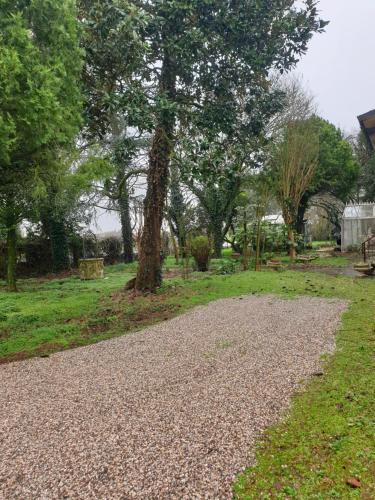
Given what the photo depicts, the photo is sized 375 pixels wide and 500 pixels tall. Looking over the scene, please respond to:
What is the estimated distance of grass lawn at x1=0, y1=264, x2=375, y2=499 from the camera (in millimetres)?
2051

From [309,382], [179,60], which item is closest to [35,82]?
[309,382]

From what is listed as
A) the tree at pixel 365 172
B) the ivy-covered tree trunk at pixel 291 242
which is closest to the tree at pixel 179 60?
the ivy-covered tree trunk at pixel 291 242

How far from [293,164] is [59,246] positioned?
37.4 ft

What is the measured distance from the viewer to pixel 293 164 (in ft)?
53.7

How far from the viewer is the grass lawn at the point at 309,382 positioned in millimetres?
2051

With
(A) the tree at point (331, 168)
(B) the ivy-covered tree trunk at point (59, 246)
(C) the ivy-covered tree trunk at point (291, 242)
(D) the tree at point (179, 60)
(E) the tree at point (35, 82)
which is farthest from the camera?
(A) the tree at point (331, 168)

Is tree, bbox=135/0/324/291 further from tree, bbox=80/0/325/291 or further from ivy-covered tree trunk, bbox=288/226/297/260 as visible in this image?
ivy-covered tree trunk, bbox=288/226/297/260

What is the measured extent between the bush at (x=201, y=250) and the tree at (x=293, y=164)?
5.32 m

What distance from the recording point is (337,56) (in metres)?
19.7

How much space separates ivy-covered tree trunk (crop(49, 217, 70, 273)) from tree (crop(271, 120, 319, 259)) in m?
10.0

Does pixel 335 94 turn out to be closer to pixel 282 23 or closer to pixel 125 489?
pixel 282 23

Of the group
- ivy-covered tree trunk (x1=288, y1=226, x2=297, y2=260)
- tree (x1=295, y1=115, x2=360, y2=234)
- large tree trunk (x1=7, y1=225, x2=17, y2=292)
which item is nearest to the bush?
ivy-covered tree trunk (x1=288, y1=226, x2=297, y2=260)

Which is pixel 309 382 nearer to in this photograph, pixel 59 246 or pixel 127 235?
pixel 59 246

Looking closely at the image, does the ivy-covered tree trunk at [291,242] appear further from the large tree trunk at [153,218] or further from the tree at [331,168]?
the large tree trunk at [153,218]
